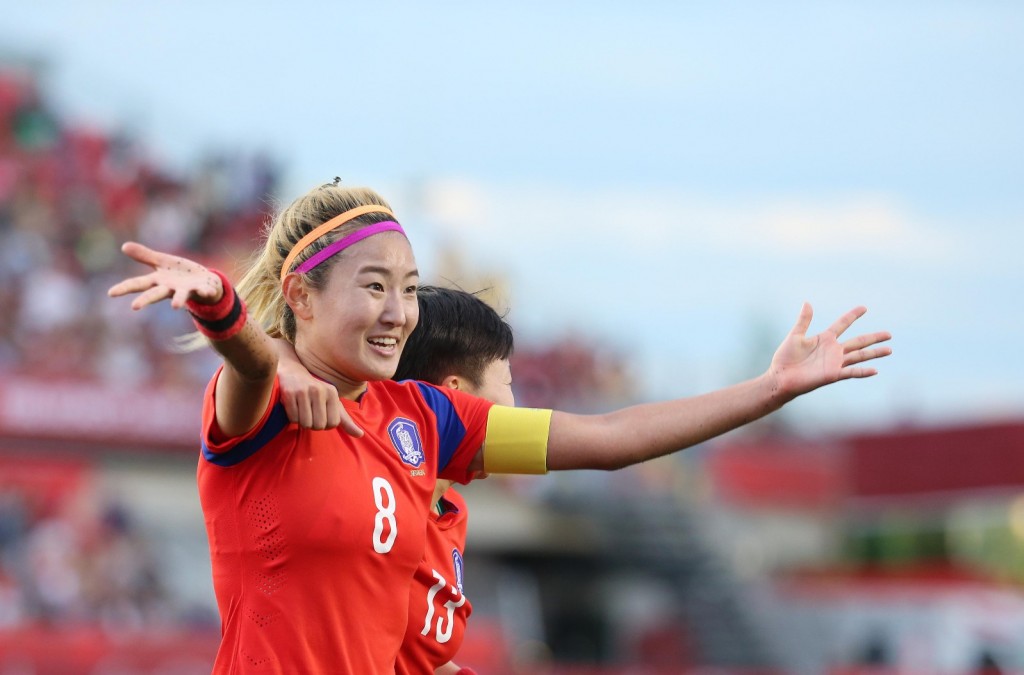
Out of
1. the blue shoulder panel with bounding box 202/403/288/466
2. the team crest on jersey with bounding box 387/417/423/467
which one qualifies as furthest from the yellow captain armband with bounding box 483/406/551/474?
the blue shoulder panel with bounding box 202/403/288/466

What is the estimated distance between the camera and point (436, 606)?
4.15m

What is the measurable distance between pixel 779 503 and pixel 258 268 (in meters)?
21.2

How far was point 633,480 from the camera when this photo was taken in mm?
21875

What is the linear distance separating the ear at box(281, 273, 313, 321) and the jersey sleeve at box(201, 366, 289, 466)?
0.33m

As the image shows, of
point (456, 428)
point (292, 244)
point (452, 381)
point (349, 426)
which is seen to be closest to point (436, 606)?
point (456, 428)

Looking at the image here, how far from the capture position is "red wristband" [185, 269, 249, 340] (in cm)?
305

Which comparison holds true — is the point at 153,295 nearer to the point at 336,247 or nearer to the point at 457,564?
the point at 336,247

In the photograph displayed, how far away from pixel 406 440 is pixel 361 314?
1.28 feet

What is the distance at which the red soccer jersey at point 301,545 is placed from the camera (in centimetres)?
338

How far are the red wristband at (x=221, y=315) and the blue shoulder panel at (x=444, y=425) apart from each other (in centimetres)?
89

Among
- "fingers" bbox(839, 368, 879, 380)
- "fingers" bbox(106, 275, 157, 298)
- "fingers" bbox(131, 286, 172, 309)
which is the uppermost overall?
"fingers" bbox(106, 275, 157, 298)

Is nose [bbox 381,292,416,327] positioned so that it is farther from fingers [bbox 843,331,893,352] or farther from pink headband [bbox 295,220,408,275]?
fingers [bbox 843,331,893,352]

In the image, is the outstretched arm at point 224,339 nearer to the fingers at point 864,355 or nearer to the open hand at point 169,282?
the open hand at point 169,282

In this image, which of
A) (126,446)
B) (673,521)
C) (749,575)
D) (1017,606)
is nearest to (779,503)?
(749,575)
